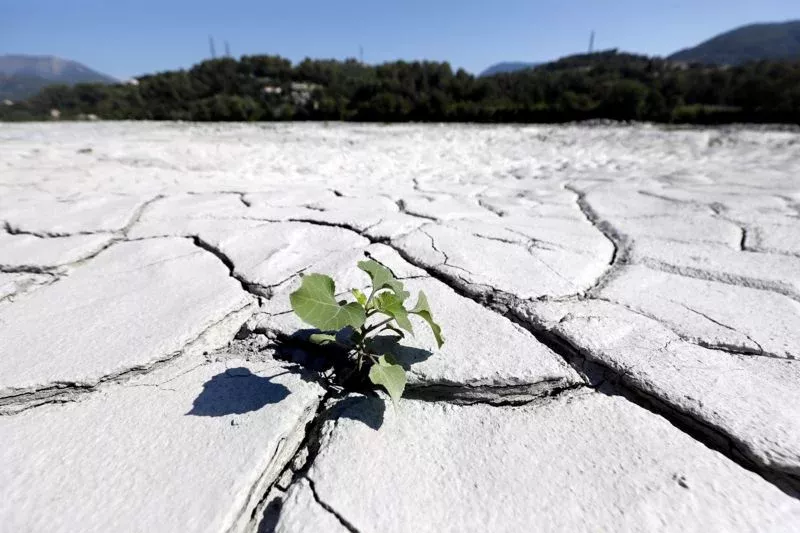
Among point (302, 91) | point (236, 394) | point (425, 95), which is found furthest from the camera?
point (302, 91)

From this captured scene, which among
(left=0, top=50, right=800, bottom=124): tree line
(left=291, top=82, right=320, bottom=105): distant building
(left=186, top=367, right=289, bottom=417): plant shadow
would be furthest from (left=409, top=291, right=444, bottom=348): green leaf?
(left=291, top=82, right=320, bottom=105): distant building

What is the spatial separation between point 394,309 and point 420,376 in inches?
5.9

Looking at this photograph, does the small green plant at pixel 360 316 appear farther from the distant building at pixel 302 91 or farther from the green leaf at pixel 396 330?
the distant building at pixel 302 91

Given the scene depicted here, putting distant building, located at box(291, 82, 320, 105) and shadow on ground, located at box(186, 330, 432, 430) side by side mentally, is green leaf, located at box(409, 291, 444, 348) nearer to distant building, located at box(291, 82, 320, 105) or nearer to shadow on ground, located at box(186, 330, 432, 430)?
shadow on ground, located at box(186, 330, 432, 430)

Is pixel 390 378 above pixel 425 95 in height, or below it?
below

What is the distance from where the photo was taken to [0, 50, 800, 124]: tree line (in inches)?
274

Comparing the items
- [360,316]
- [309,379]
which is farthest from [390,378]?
[309,379]

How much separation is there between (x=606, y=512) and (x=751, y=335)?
63 cm

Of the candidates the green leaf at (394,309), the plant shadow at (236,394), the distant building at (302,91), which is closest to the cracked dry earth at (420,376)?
the plant shadow at (236,394)

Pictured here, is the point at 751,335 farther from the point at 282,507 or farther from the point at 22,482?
the point at 22,482

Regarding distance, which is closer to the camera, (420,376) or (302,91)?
(420,376)

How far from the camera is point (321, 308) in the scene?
0.67 meters

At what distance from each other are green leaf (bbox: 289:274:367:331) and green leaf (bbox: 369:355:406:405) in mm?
79

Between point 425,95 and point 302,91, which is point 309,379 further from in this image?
point 302,91
